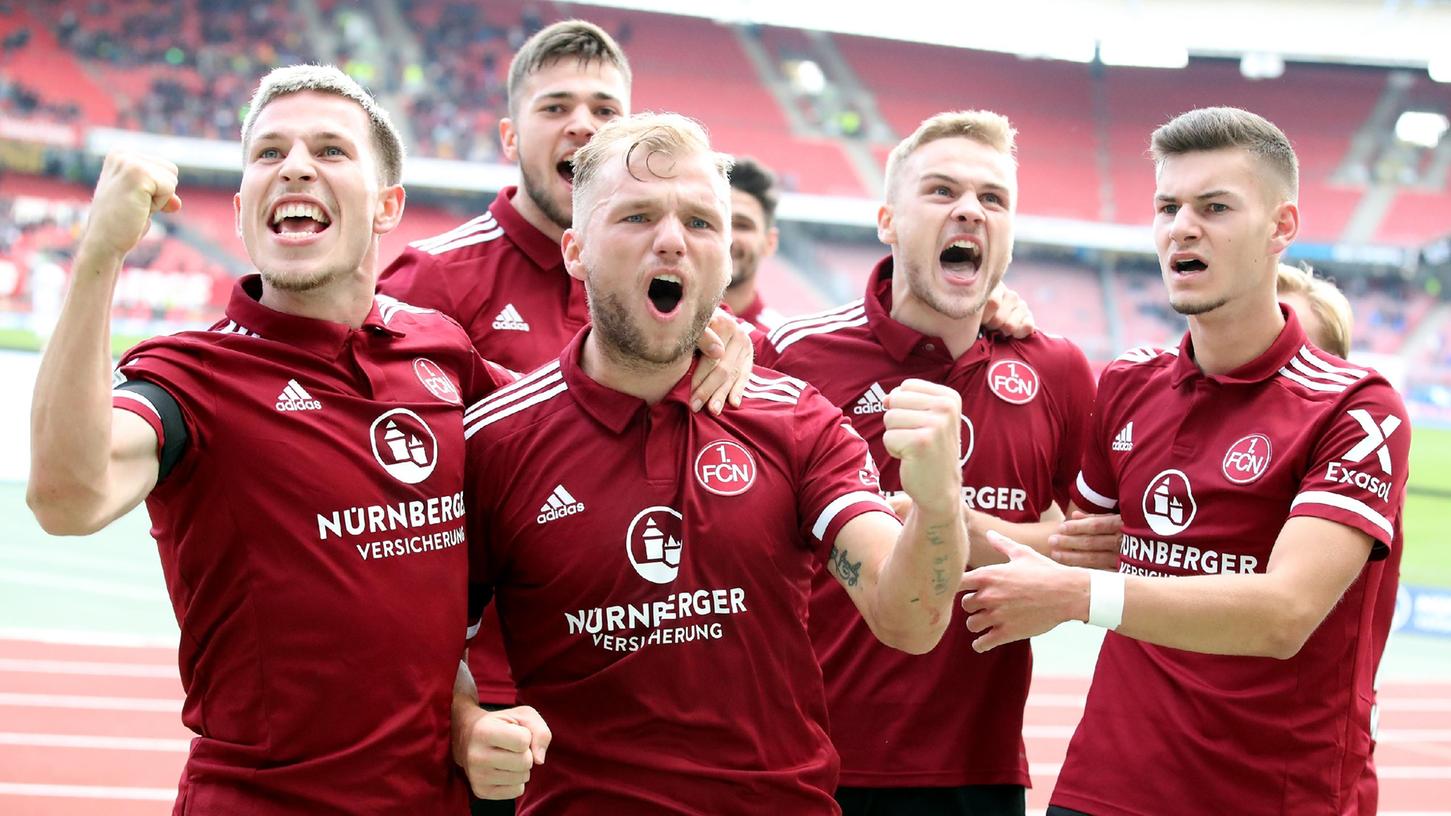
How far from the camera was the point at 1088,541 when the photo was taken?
12.5 ft

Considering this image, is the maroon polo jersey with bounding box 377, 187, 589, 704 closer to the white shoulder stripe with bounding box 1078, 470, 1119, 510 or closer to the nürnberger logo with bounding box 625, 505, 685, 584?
the nürnberger logo with bounding box 625, 505, 685, 584

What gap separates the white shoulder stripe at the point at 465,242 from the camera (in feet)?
14.5

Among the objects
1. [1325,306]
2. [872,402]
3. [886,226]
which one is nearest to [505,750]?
[872,402]

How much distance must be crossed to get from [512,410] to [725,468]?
0.52 metres

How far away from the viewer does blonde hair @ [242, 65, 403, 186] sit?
3.05 meters

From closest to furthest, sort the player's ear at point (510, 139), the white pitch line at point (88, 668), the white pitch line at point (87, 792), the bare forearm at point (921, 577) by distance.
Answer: the bare forearm at point (921, 577)
the player's ear at point (510, 139)
the white pitch line at point (87, 792)
the white pitch line at point (88, 668)

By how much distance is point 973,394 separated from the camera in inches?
155

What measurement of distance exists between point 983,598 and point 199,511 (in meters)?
1.69

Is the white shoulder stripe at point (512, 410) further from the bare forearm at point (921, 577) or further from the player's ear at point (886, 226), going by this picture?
the player's ear at point (886, 226)

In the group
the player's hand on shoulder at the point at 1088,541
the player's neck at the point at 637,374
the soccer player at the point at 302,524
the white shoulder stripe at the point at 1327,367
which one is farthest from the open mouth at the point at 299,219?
the white shoulder stripe at the point at 1327,367

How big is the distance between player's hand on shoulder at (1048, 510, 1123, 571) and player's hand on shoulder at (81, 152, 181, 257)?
Result: 2.54 meters

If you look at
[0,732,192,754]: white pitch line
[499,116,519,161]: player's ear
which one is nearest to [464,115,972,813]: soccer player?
[499,116,519,161]: player's ear

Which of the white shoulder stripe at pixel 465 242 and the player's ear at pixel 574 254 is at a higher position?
the white shoulder stripe at pixel 465 242

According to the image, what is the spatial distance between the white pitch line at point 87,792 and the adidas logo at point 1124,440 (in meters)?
6.07
